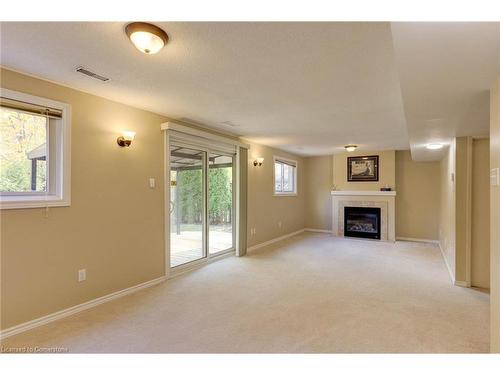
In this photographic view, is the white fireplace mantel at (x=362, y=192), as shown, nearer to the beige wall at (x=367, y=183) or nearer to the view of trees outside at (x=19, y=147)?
the beige wall at (x=367, y=183)

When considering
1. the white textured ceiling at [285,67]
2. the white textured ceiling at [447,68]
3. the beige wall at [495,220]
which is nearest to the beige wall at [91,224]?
the white textured ceiling at [285,67]

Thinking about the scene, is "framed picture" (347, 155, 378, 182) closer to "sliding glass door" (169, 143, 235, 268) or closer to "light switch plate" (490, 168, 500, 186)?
"sliding glass door" (169, 143, 235, 268)

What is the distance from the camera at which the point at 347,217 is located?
7465 mm

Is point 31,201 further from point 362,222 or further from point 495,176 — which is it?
point 362,222

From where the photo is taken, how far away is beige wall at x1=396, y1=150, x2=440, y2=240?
6688 millimetres

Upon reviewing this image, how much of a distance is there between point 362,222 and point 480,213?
3.71 m

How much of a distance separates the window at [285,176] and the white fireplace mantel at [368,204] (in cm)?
118

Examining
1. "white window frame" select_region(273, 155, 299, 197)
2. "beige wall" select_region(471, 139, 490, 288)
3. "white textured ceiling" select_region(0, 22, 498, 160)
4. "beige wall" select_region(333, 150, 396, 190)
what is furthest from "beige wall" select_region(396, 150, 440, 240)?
"white textured ceiling" select_region(0, 22, 498, 160)

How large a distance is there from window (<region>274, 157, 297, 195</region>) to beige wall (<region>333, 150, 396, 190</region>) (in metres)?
1.18

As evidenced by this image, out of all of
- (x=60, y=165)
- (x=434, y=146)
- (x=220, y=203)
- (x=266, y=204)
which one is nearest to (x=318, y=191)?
(x=266, y=204)

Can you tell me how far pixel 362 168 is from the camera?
24.2 feet
